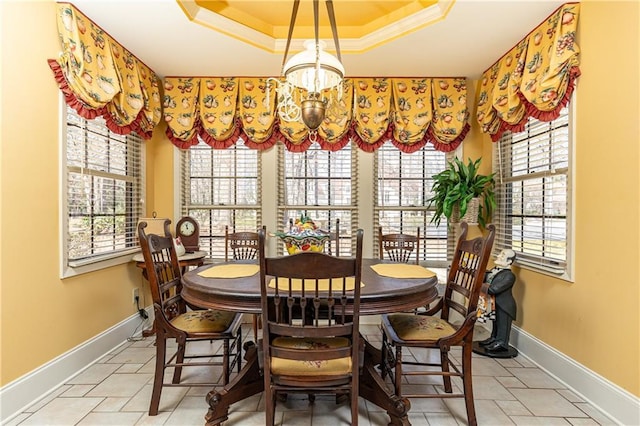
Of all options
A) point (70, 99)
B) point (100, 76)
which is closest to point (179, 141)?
point (100, 76)

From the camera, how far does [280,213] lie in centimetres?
366

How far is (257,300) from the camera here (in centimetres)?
161

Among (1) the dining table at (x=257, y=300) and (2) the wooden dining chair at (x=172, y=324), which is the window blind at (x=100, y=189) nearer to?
(2) the wooden dining chair at (x=172, y=324)

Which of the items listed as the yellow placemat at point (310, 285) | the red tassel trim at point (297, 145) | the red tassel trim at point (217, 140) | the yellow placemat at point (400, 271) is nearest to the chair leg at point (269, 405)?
the yellow placemat at point (310, 285)

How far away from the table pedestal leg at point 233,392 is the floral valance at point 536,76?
2.74m

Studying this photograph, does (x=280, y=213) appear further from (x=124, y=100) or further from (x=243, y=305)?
(x=243, y=305)

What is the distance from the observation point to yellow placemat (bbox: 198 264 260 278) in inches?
78.5

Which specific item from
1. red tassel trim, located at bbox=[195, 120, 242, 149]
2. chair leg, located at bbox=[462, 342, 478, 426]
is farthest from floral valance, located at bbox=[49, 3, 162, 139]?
chair leg, located at bbox=[462, 342, 478, 426]

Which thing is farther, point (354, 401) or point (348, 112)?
point (348, 112)

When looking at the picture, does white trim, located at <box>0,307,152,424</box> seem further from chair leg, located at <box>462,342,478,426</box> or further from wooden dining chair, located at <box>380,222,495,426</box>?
chair leg, located at <box>462,342,478,426</box>

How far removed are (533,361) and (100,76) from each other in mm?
4075

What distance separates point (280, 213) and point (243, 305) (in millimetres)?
2096

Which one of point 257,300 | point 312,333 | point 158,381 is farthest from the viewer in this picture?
point 158,381

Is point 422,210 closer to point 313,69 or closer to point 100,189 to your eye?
point 313,69
